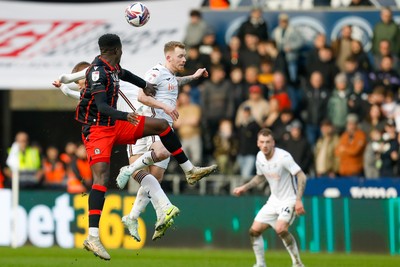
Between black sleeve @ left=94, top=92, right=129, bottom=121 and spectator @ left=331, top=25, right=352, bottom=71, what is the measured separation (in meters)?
11.1

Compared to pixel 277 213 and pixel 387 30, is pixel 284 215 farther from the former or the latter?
pixel 387 30

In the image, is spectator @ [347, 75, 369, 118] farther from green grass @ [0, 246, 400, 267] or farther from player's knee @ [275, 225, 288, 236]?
player's knee @ [275, 225, 288, 236]

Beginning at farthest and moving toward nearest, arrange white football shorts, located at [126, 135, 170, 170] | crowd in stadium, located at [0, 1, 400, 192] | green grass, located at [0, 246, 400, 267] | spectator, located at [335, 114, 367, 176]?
crowd in stadium, located at [0, 1, 400, 192]
spectator, located at [335, 114, 367, 176]
green grass, located at [0, 246, 400, 267]
white football shorts, located at [126, 135, 170, 170]

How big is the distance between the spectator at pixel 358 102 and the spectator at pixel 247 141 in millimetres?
1911

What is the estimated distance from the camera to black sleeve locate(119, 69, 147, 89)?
61.5 ft

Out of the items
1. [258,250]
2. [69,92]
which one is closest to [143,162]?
[69,92]

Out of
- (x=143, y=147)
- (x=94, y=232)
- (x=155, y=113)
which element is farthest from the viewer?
(x=143, y=147)

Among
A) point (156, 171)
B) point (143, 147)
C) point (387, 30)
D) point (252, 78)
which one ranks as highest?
point (387, 30)

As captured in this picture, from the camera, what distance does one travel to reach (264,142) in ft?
71.0

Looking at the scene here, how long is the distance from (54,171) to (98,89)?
12.3 metres

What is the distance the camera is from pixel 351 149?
2675 centimetres

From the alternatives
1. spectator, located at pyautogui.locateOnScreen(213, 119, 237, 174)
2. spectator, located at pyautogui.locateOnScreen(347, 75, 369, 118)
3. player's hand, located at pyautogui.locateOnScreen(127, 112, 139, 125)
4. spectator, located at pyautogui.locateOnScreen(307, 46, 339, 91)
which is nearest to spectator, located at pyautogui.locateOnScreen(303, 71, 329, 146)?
spectator, located at pyautogui.locateOnScreen(307, 46, 339, 91)

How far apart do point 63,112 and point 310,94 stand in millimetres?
7429

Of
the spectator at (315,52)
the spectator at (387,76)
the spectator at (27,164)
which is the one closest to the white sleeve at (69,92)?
the spectator at (27,164)
